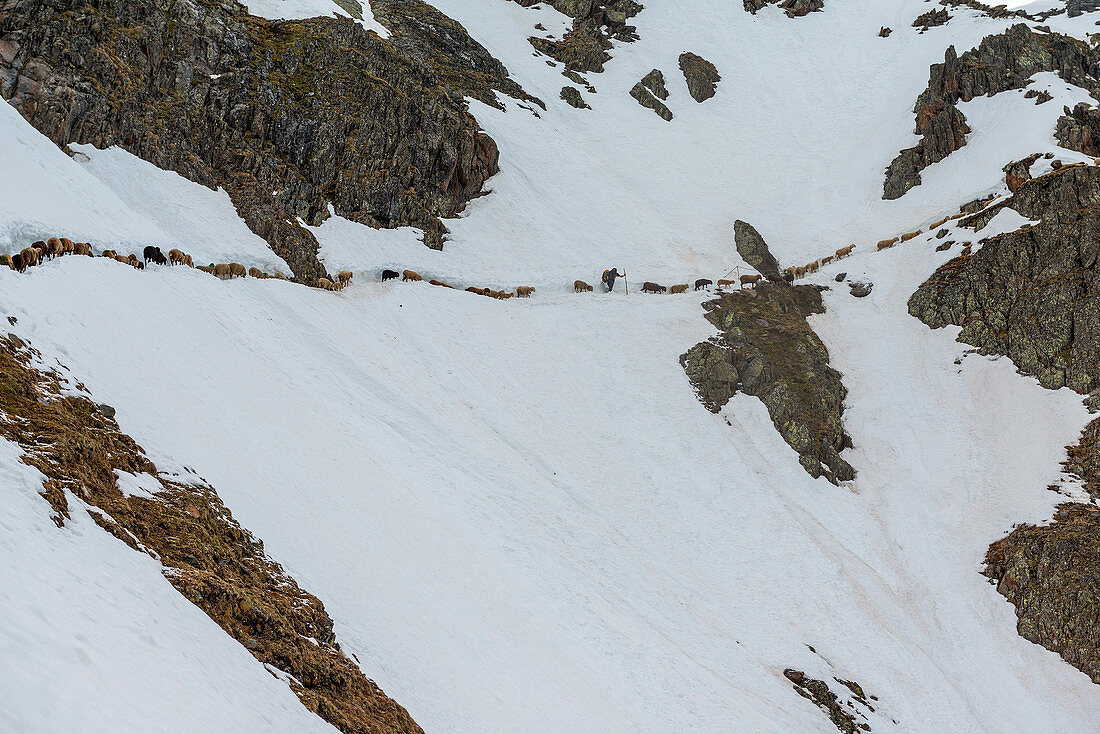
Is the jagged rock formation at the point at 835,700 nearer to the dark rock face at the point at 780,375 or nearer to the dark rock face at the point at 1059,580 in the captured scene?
the dark rock face at the point at 1059,580

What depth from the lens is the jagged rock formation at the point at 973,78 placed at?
5488 cm

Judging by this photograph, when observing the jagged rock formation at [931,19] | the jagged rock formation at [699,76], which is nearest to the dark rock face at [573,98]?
the jagged rock formation at [699,76]

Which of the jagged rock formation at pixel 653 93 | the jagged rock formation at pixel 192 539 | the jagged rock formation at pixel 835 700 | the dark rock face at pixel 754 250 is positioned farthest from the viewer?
the jagged rock formation at pixel 653 93

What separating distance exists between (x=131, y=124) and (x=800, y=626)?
38437 mm

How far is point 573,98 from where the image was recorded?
2485 inches

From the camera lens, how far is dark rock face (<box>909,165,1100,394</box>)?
35.6 meters

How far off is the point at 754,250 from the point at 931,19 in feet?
151

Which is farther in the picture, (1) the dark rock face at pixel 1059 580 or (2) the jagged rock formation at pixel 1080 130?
(2) the jagged rock formation at pixel 1080 130

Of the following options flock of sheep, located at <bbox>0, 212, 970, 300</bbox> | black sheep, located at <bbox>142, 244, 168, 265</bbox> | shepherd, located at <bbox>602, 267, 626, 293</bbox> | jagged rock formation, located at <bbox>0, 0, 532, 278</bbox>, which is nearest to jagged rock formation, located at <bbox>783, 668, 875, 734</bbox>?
flock of sheep, located at <bbox>0, 212, 970, 300</bbox>

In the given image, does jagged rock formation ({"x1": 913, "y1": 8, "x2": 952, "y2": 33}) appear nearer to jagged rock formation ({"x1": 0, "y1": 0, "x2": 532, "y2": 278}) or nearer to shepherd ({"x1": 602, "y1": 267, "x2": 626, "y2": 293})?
jagged rock formation ({"x1": 0, "y1": 0, "x2": 532, "y2": 278})

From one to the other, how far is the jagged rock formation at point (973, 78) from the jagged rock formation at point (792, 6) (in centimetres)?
2466

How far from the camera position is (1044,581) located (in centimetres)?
2744

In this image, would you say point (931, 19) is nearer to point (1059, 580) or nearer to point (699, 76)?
point (699, 76)

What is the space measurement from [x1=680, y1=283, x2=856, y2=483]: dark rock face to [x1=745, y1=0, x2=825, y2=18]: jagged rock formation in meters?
56.8
